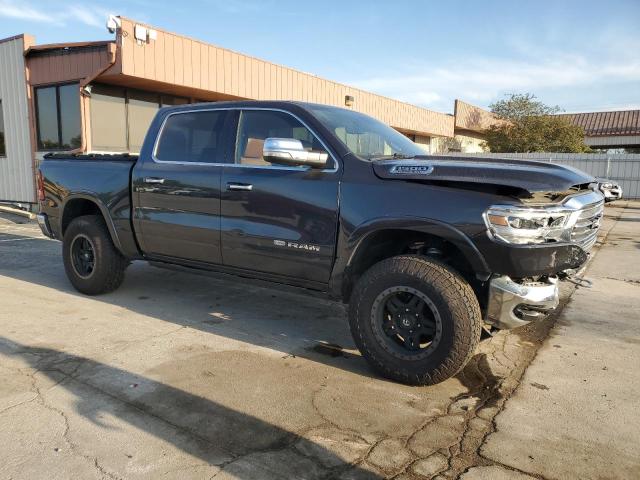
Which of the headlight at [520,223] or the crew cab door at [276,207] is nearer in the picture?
the headlight at [520,223]

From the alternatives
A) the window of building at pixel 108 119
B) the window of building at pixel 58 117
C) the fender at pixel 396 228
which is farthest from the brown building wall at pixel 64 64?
the fender at pixel 396 228

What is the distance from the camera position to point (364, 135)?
13.8 feet

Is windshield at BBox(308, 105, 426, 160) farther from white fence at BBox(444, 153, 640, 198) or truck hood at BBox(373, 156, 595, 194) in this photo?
white fence at BBox(444, 153, 640, 198)

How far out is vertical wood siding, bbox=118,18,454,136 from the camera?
1184cm

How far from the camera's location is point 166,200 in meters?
4.68

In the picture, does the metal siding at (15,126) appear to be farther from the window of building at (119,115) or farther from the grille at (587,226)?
the grille at (587,226)

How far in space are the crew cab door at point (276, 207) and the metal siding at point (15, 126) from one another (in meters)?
12.0

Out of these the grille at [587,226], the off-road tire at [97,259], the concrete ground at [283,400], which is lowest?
the concrete ground at [283,400]

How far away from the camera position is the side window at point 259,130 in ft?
13.4

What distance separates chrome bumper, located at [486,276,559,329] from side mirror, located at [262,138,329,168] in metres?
1.48

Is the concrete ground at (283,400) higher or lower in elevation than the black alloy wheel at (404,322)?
lower

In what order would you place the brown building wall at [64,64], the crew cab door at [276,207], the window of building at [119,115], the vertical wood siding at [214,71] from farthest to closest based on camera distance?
1. the window of building at [119,115]
2. the brown building wall at [64,64]
3. the vertical wood siding at [214,71]
4. the crew cab door at [276,207]

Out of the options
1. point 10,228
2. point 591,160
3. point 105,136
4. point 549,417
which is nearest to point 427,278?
point 549,417

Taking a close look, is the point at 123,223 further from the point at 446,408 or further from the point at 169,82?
the point at 169,82
